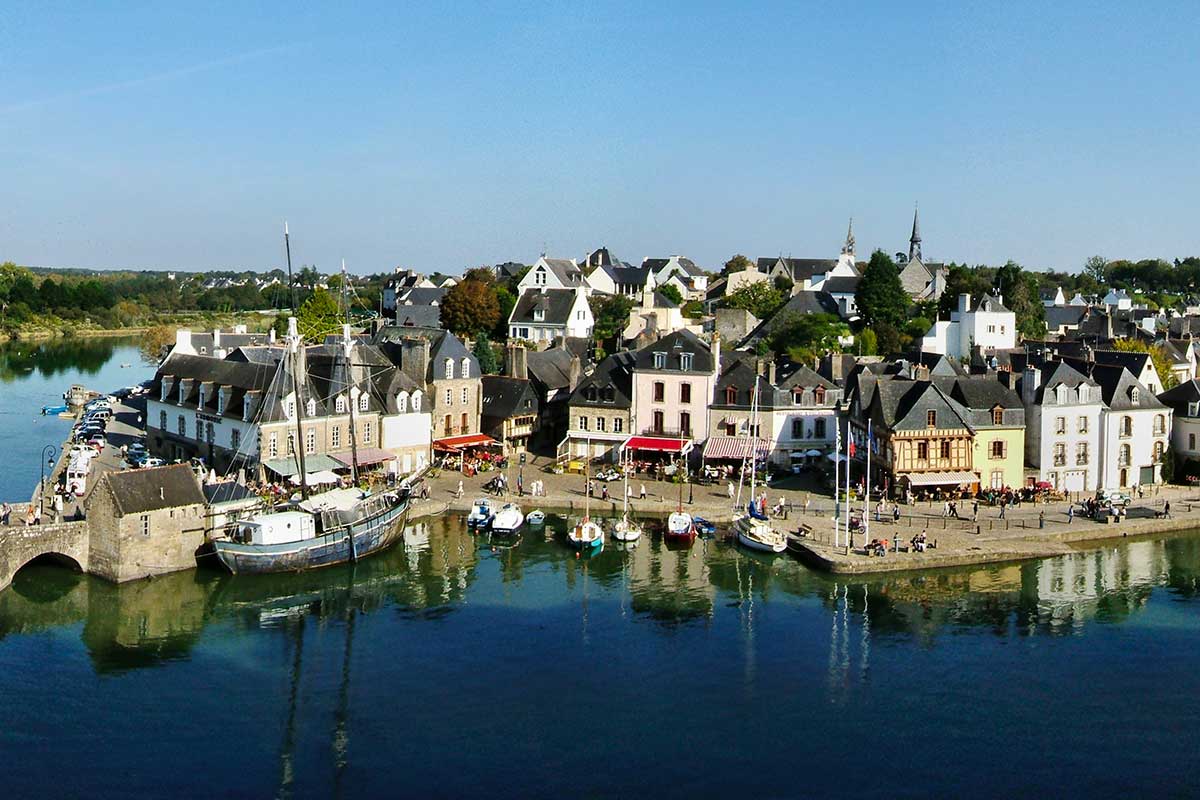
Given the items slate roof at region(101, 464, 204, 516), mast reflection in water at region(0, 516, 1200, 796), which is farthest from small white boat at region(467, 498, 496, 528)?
slate roof at region(101, 464, 204, 516)

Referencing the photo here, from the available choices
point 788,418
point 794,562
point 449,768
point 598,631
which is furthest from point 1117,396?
point 449,768

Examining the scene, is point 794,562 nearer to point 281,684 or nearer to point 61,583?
point 281,684

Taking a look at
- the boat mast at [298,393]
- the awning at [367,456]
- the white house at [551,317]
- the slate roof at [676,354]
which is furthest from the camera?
the white house at [551,317]

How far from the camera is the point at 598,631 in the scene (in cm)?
3238

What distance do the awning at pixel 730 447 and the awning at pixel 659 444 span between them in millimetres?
1016

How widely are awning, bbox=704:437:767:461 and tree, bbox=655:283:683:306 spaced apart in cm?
4242

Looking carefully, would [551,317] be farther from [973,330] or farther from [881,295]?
[973,330]

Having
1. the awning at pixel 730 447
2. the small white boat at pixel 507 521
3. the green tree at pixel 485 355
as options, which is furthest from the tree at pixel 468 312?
the small white boat at pixel 507 521

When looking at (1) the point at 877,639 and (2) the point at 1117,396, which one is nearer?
(1) the point at 877,639

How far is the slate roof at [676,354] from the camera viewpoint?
171 ft

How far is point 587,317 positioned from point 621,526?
40.9 meters

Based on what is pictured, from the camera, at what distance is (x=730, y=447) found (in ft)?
166

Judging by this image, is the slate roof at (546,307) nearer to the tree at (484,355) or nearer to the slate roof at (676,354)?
the tree at (484,355)

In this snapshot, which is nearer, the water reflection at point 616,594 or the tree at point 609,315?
the water reflection at point 616,594
